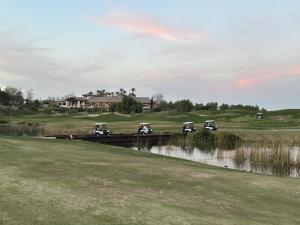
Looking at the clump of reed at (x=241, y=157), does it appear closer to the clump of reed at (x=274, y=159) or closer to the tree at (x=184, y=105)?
the clump of reed at (x=274, y=159)

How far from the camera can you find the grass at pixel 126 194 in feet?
44.1

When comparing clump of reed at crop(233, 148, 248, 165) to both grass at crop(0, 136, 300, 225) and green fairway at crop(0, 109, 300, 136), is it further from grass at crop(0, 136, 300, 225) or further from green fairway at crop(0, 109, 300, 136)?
green fairway at crop(0, 109, 300, 136)

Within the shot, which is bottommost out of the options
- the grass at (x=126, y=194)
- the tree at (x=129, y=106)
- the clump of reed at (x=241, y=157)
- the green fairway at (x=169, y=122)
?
the clump of reed at (x=241, y=157)

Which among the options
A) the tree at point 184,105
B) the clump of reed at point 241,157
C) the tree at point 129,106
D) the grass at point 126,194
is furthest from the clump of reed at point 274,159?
the tree at point 129,106

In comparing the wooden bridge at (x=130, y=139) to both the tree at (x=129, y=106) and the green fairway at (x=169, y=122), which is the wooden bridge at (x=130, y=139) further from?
the tree at (x=129, y=106)

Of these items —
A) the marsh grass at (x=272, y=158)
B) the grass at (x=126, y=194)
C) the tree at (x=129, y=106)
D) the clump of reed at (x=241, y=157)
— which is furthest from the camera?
the tree at (x=129, y=106)

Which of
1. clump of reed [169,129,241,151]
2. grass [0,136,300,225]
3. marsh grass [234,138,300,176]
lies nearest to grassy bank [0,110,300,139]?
clump of reed [169,129,241,151]

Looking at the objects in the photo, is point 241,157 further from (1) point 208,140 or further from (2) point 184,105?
(2) point 184,105

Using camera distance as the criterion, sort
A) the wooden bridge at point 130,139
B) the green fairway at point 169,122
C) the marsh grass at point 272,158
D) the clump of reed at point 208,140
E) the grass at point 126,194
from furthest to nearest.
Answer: the green fairway at point 169,122 → the wooden bridge at point 130,139 → the clump of reed at point 208,140 → the marsh grass at point 272,158 → the grass at point 126,194

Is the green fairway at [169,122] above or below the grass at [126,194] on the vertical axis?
above

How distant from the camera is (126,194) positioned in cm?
1656

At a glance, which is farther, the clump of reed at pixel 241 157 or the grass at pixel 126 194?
the clump of reed at pixel 241 157

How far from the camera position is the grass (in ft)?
44.1

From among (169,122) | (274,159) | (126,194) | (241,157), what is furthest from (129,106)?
(126,194)
